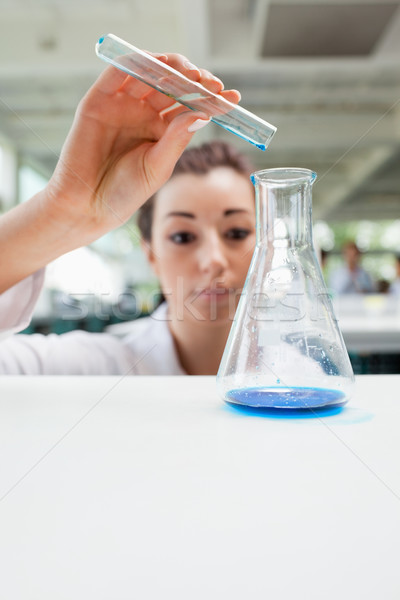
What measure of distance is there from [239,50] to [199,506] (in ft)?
10.7

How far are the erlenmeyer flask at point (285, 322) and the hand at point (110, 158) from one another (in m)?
0.13

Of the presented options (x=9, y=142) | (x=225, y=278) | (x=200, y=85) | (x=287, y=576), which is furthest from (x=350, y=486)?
(x=9, y=142)

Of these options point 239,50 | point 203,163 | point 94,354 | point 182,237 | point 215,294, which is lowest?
point 94,354

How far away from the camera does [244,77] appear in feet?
11.7

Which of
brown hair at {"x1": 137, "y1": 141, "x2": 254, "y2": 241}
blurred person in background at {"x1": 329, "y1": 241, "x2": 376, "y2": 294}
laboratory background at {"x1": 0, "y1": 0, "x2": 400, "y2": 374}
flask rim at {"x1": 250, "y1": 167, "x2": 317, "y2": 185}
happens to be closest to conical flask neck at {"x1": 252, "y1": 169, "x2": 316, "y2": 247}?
flask rim at {"x1": 250, "y1": 167, "x2": 317, "y2": 185}

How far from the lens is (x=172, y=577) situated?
0.51 feet

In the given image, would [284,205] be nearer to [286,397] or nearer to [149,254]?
[286,397]

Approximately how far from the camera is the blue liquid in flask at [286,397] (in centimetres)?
36

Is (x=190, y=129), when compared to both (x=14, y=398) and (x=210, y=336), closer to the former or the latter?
(x=14, y=398)

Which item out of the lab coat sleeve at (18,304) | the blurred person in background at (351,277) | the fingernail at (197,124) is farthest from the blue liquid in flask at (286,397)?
the blurred person in background at (351,277)

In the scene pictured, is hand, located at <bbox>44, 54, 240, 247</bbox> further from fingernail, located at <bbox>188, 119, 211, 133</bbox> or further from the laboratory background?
the laboratory background

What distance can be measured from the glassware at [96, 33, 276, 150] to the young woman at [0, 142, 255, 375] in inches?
24.2

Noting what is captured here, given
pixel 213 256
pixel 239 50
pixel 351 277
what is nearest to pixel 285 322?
pixel 213 256

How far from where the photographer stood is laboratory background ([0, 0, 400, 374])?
96.5 inches
